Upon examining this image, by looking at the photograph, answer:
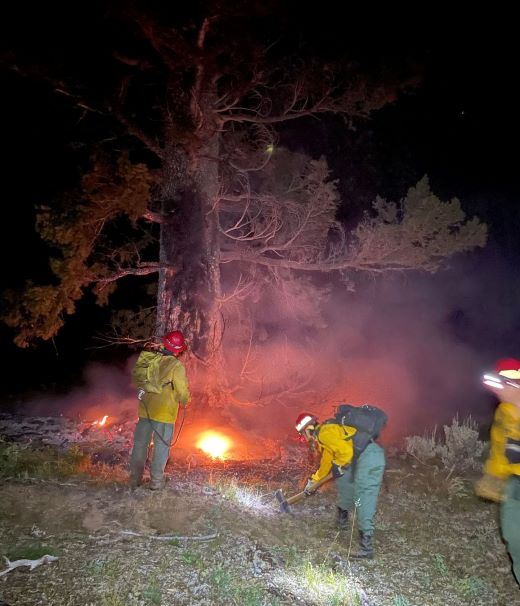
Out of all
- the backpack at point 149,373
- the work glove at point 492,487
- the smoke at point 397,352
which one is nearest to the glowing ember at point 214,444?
the smoke at point 397,352

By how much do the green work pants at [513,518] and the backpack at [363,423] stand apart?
120 cm

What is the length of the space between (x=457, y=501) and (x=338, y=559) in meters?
2.56

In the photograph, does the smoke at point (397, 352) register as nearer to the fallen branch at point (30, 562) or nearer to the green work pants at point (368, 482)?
the green work pants at point (368, 482)

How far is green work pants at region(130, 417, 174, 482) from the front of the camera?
5.74 m

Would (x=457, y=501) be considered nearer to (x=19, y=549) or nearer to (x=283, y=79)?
(x=19, y=549)

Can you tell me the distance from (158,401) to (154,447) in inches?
20.8

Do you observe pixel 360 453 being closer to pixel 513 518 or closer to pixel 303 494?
pixel 303 494

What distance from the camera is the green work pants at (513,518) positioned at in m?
4.13

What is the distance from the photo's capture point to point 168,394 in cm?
575

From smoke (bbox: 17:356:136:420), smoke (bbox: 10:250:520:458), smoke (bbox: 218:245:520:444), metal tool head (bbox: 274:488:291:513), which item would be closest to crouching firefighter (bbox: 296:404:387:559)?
metal tool head (bbox: 274:488:291:513)

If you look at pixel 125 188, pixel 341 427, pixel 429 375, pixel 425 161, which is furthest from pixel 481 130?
pixel 341 427

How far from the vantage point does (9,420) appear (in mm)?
9648

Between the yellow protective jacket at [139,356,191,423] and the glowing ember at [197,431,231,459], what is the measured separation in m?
2.39

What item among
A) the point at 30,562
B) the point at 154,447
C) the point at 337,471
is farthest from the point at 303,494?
the point at 30,562
